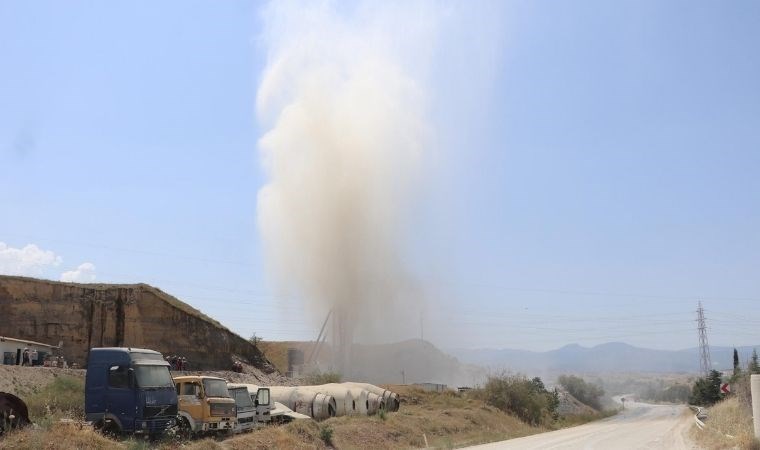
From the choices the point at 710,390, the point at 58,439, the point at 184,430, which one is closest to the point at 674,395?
the point at 710,390

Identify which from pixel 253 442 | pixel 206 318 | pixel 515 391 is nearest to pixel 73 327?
pixel 206 318

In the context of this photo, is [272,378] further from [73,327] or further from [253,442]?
[253,442]

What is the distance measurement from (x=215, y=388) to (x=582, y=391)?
11783cm

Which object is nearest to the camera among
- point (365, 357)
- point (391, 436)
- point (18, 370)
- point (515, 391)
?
point (18, 370)

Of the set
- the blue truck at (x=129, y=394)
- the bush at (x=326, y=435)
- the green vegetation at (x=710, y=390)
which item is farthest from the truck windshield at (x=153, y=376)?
the green vegetation at (x=710, y=390)

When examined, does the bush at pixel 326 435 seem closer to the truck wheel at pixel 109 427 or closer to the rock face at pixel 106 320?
the truck wheel at pixel 109 427

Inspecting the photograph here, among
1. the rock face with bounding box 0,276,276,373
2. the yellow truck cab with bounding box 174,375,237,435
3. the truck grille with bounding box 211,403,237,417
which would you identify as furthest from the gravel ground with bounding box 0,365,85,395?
the rock face with bounding box 0,276,276,373

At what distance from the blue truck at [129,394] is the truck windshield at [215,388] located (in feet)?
7.25

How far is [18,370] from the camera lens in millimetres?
32375

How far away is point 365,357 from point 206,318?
36384 millimetres

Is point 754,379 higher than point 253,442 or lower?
higher

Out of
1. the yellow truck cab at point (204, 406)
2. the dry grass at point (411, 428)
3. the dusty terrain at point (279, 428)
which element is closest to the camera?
the dusty terrain at point (279, 428)

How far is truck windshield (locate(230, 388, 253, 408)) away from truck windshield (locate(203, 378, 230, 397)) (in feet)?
6.84

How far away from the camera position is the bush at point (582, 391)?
425ft
